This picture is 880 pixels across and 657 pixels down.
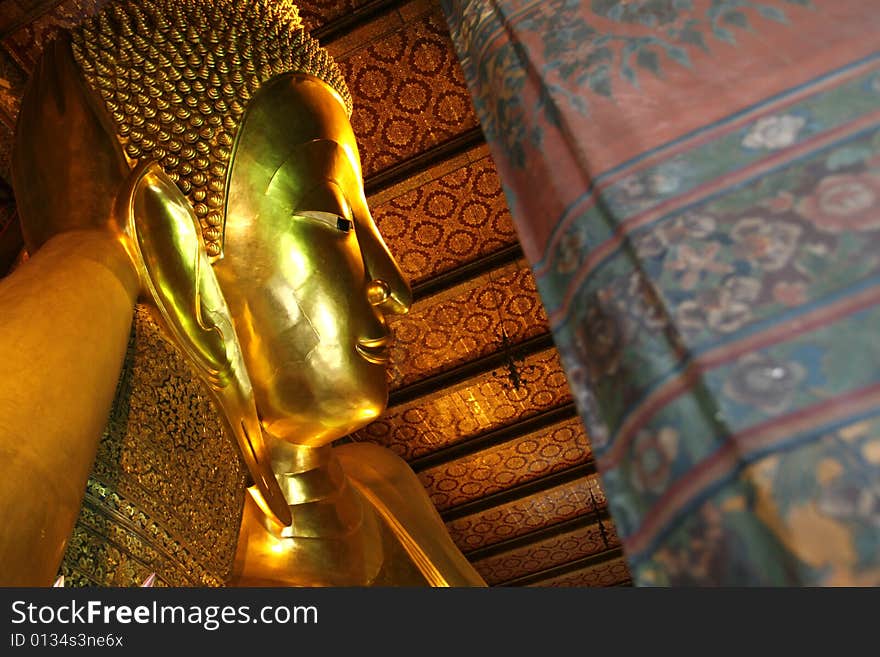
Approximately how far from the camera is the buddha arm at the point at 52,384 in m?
1.24

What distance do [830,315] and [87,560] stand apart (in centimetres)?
148

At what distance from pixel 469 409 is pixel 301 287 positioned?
282cm

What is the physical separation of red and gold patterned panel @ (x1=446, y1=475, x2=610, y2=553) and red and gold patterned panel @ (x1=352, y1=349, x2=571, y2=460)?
30.6 inches

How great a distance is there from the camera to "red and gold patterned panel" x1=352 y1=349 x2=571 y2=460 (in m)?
4.73

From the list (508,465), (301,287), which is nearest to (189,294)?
(301,287)

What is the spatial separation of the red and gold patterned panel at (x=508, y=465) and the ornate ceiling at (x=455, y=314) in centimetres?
1

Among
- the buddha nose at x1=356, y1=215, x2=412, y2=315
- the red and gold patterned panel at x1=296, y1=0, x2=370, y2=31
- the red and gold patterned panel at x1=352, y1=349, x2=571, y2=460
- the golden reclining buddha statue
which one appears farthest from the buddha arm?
the red and gold patterned panel at x1=352, y1=349, x2=571, y2=460

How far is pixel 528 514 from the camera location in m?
5.71

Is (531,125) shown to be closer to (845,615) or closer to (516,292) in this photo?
(845,615)

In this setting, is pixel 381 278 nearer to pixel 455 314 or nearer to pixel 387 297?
pixel 387 297

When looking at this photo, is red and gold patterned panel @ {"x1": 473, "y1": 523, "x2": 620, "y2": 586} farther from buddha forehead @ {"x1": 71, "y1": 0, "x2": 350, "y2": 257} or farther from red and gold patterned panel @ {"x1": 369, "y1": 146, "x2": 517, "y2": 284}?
buddha forehead @ {"x1": 71, "y1": 0, "x2": 350, "y2": 257}

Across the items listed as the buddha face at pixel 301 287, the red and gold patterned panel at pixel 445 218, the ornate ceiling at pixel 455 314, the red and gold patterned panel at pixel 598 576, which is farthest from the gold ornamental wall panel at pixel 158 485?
the red and gold patterned panel at pixel 598 576

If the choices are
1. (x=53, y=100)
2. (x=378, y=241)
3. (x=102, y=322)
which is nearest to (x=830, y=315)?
(x=102, y=322)

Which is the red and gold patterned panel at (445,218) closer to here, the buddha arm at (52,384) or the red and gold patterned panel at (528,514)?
the red and gold patterned panel at (528,514)
